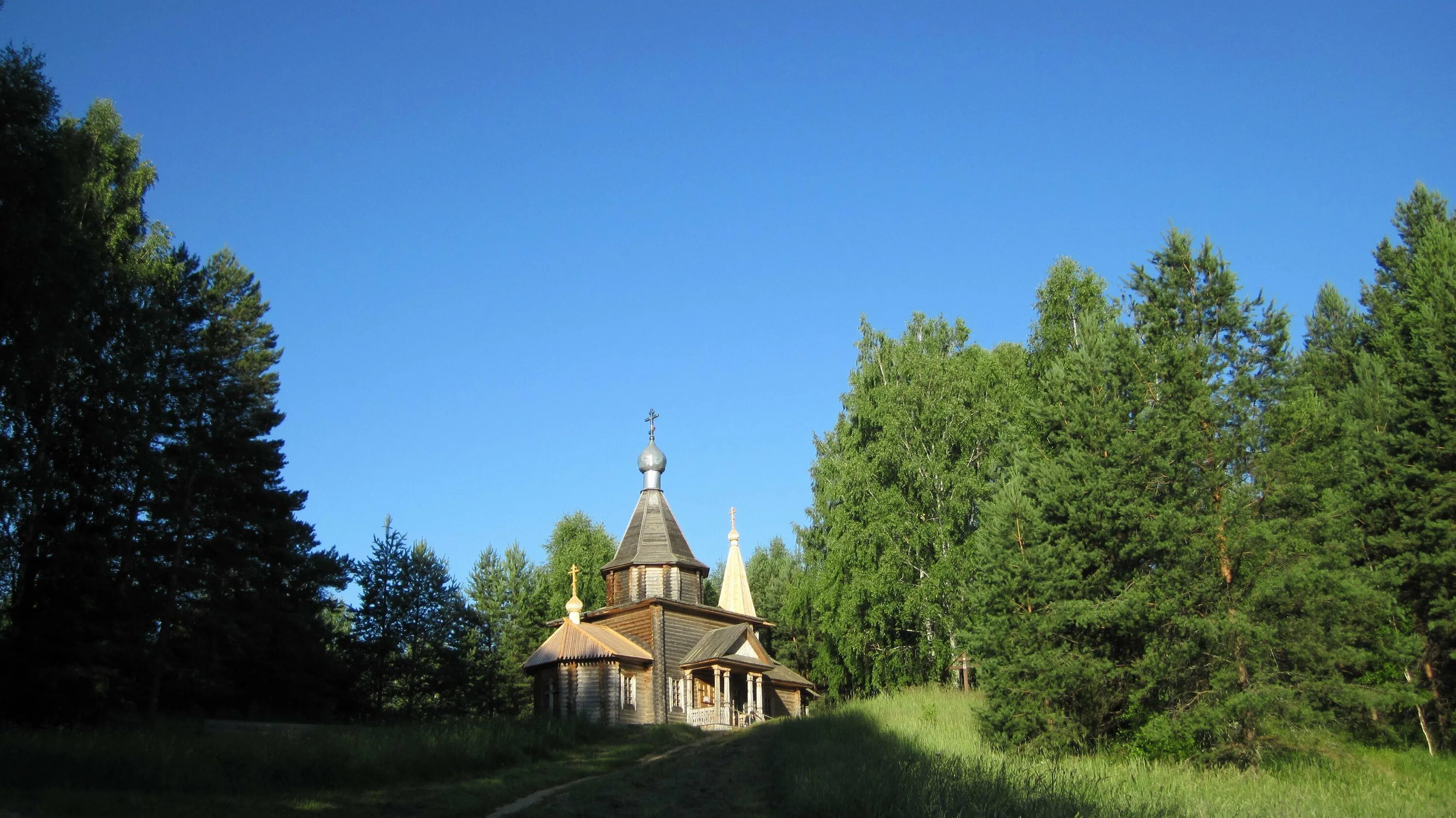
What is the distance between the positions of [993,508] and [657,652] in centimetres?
1886

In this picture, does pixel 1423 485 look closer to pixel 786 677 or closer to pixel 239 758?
pixel 239 758

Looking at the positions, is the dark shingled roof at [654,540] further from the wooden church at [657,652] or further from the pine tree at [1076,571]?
the pine tree at [1076,571]

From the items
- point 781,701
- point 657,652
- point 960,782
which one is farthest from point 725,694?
point 960,782

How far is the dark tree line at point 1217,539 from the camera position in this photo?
55.1 feet

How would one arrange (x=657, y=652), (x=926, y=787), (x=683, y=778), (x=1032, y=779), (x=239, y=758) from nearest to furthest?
(x=926, y=787) < (x=1032, y=779) < (x=239, y=758) < (x=683, y=778) < (x=657, y=652)

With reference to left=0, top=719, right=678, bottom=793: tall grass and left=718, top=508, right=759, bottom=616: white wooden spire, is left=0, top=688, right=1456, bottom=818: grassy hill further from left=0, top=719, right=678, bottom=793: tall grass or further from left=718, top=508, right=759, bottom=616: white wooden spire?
left=718, top=508, right=759, bottom=616: white wooden spire

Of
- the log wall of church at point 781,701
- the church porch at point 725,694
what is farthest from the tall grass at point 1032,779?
the log wall of church at point 781,701

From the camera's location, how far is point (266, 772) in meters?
13.7

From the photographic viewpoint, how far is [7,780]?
12000 mm

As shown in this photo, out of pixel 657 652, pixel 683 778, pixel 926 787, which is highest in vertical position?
pixel 657 652

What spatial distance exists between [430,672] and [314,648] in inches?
302

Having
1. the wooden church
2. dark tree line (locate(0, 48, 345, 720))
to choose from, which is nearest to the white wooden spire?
the wooden church

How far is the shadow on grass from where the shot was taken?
9.56 meters

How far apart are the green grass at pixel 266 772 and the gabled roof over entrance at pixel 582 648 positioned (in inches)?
552
